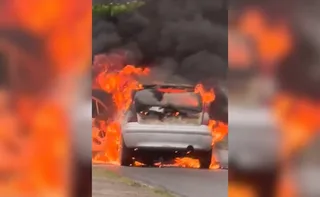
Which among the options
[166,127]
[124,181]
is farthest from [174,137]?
[124,181]

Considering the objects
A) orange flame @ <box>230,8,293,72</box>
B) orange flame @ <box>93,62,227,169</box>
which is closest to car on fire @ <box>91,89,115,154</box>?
orange flame @ <box>93,62,227,169</box>

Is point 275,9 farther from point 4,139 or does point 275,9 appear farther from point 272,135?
point 4,139

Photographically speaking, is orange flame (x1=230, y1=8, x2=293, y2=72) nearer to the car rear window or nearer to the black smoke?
the black smoke

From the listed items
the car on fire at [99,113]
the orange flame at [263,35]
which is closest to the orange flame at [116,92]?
the car on fire at [99,113]

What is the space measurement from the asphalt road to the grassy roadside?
0.8 inches

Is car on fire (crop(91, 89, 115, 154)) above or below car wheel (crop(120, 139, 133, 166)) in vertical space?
above

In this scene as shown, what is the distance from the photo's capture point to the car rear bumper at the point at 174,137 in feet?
9.29

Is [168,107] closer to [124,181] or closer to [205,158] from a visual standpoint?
[205,158]

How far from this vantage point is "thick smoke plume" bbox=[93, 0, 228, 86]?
2832 mm

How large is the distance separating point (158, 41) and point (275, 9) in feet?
1.92

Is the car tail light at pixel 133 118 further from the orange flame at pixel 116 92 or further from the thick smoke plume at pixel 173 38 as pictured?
the thick smoke plume at pixel 173 38

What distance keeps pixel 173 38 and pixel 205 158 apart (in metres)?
0.61

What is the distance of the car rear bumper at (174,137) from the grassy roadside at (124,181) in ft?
0.60

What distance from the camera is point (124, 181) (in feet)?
9.41
